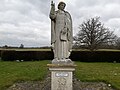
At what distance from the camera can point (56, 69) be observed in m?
7.89

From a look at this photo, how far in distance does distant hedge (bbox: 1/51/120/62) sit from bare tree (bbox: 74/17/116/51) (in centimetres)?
816

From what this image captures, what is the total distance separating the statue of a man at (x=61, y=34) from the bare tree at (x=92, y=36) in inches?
1175

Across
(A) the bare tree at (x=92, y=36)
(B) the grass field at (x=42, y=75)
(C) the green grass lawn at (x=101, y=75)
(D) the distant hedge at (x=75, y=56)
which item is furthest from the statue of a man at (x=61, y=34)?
(A) the bare tree at (x=92, y=36)

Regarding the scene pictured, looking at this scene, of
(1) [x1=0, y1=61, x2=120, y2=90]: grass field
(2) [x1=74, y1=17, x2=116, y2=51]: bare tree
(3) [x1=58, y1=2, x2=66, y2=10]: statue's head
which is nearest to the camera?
(3) [x1=58, y1=2, x2=66, y2=10]: statue's head

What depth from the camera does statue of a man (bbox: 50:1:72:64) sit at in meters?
8.01

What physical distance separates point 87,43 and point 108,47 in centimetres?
478

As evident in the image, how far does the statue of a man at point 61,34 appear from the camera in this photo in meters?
8.01

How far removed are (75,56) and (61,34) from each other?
2224 cm

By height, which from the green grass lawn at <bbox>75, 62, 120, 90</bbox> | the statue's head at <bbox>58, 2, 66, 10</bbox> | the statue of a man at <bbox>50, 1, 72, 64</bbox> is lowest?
the green grass lawn at <bbox>75, 62, 120, 90</bbox>

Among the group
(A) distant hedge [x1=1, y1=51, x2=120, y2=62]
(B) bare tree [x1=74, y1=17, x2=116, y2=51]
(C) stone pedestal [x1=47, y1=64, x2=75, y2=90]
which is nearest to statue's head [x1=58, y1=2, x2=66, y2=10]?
(C) stone pedestal [x1=47, y1=64, x2=75, y2=90]

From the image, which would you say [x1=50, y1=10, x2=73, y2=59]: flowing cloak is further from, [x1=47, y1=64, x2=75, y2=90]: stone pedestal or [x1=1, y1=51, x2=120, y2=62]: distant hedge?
[x1=1, y1=51, x2=120, y2=62]: distant hedge

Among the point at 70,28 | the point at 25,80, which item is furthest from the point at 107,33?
the point at 70,28

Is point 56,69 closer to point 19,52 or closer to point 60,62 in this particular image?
point 60,62

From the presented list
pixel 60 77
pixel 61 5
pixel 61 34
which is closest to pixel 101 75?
pixel 60 77
